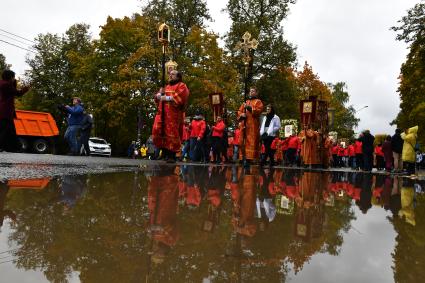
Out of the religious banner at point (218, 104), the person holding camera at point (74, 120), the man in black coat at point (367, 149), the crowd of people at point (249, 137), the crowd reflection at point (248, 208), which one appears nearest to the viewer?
the crowd reflection at point (248, 208)

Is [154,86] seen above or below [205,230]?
above

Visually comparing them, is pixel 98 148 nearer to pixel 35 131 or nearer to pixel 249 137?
pixel 35 131

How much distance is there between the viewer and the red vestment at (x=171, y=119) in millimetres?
9844

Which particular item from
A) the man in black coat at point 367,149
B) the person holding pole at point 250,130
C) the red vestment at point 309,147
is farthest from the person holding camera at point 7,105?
the man in black coat at point 367,149

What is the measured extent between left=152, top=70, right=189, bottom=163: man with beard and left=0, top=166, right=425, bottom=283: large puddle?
5897 millimetres

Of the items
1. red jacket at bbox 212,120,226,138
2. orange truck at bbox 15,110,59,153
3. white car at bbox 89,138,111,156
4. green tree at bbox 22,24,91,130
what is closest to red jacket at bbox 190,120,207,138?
red jacket at bbox 212,120,226,138

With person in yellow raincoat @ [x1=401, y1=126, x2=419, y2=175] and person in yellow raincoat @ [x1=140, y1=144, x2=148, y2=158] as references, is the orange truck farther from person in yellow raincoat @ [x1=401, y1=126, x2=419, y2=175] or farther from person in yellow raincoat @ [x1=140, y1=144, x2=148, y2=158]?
person in yellow raincoat @ [x1=401, y1=126, x2=419, y2=175]

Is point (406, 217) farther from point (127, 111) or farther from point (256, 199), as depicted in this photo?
point (127, 111)

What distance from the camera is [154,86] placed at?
3025cm

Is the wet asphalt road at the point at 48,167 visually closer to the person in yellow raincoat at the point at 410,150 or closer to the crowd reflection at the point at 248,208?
the crowd reflection at the point at 248,208

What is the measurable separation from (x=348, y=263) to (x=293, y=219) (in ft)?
3.75

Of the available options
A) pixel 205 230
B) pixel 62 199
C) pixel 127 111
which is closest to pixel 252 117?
pixel 62 199

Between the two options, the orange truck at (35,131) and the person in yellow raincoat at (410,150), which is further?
the orange truck at (35,131)

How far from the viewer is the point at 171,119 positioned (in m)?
10.1
